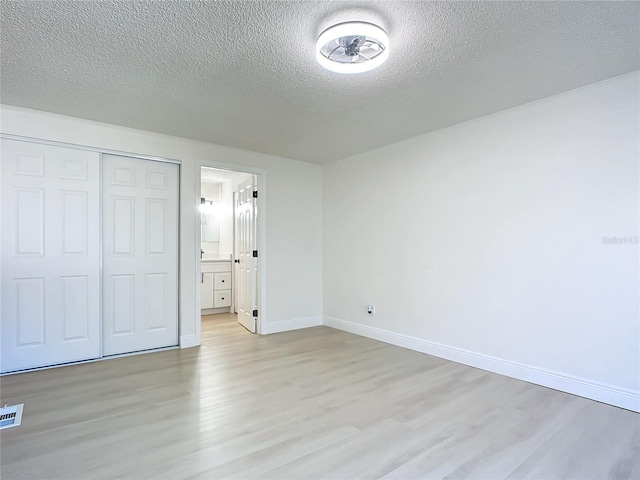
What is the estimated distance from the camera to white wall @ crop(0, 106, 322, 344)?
336 centimetres

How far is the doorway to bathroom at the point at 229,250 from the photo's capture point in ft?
15.6

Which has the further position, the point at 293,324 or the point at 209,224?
the point at 209,224

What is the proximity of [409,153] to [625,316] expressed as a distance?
2.46 metres

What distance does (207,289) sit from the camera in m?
6.02

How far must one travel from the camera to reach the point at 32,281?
10.5 ft

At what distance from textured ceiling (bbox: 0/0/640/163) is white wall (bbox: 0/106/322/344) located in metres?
0.21

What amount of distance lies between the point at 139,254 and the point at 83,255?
513mm

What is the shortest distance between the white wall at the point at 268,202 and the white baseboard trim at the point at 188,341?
11 millimetres

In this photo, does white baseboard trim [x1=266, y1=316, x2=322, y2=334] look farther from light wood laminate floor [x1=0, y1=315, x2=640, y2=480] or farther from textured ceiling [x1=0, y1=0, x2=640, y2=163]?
textured ceiling [x1=0, y1=0, x2=640, y2=163]

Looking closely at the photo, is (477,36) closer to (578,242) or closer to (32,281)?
(578,242)

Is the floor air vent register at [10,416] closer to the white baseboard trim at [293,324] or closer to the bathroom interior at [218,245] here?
the white baseboard trim at [293,324]

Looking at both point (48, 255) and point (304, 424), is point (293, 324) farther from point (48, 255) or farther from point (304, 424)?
point (48, 255)

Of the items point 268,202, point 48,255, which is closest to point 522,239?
point 268,202

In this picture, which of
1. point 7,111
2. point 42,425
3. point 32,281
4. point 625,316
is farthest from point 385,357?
point 7,111
